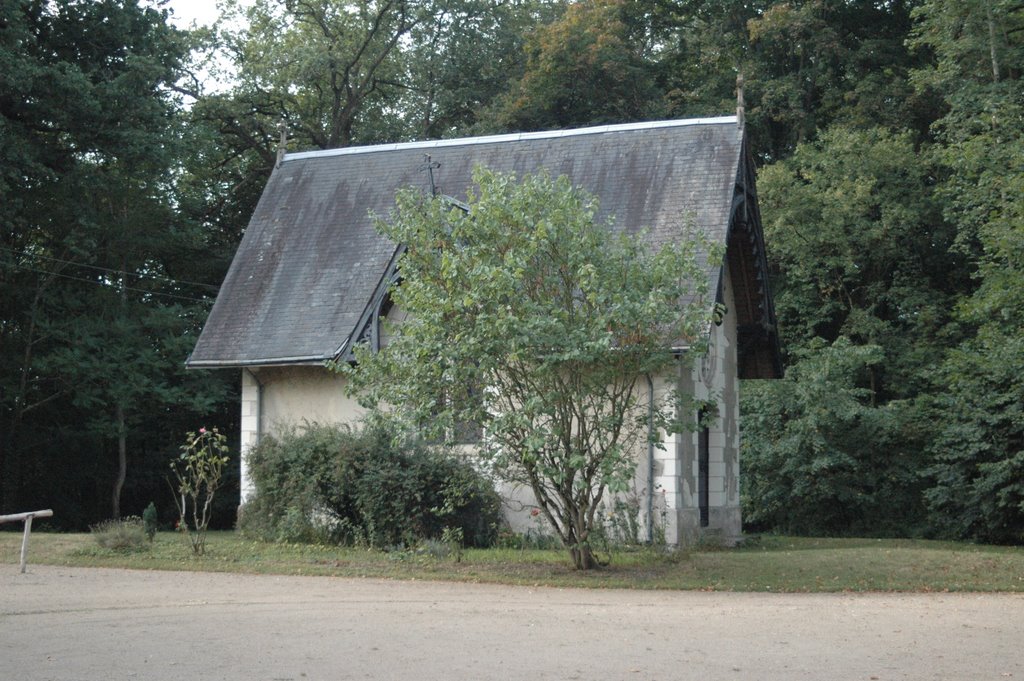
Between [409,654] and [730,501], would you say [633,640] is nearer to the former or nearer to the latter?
[409,654]

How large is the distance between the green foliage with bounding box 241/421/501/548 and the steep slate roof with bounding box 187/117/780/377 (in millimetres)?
2877

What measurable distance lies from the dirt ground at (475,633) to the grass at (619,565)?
0.78 metres

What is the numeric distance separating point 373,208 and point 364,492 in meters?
8.00

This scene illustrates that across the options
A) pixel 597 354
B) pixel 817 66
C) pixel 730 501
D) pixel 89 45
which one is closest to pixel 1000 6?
pixel 817 66

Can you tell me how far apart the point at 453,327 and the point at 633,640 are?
5683 mm

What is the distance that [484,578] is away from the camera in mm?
15477

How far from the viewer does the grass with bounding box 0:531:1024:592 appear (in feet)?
50.2

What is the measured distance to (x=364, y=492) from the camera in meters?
18.7

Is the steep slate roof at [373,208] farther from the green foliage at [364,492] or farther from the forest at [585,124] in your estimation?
the forest at [585,124]

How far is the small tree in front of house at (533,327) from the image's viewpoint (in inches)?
583

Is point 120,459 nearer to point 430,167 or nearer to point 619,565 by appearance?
point 430,167

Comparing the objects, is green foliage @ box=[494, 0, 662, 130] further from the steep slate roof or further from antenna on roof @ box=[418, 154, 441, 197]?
antenna on roof @ box=[418, 154, 441, 197]

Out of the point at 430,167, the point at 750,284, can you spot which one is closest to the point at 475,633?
the point at 430,167

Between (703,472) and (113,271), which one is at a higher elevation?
(113,271)
